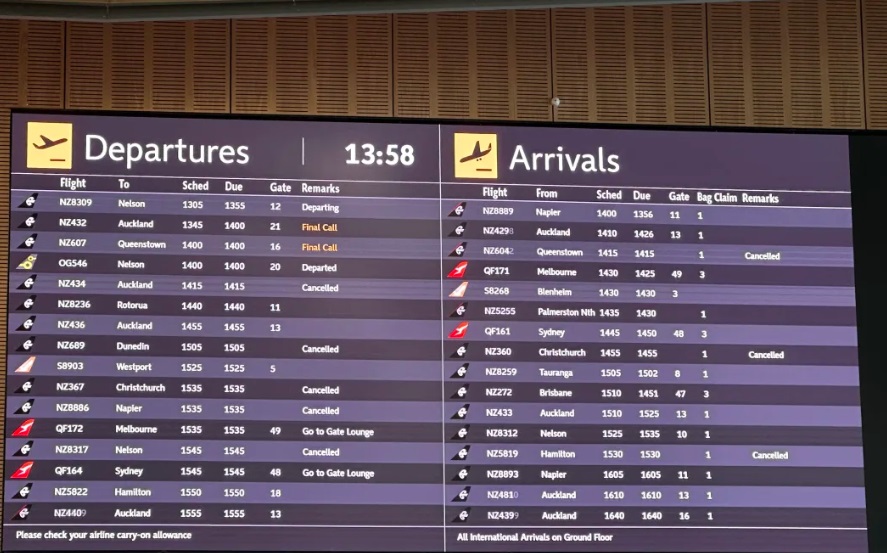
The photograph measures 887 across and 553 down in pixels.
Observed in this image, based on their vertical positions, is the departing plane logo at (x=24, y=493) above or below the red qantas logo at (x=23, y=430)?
below

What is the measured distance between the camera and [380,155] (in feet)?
25.9

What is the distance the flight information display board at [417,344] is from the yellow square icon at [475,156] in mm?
13

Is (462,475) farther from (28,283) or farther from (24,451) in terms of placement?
(28,283)

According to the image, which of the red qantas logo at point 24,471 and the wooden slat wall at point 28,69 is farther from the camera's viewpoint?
the wooden slat wall at point 28,69

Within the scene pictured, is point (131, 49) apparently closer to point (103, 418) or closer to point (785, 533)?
point (103, 418)

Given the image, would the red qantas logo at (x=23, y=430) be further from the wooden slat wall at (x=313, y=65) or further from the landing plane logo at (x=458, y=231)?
the landing plane logo at (x=458, y=231)

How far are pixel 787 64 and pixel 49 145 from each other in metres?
4.14

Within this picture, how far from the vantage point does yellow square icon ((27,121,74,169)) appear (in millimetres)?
7727

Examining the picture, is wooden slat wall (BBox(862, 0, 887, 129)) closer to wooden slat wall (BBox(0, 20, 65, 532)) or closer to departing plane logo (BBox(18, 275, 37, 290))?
wooden slat wall (BBox(0, 20, 65, 532))

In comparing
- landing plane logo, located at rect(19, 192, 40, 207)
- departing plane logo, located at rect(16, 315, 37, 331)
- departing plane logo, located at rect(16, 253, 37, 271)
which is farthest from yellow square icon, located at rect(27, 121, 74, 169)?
departing plane logo, located at rect(16, 315, 37, 331)

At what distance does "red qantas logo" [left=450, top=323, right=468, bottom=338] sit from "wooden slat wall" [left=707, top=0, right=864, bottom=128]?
1.91 meters

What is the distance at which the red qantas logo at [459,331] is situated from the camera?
7766 mm

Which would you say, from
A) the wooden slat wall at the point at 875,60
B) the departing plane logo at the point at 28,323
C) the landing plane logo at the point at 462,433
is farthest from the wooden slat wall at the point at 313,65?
the wooden slat wall at the point at 875,60

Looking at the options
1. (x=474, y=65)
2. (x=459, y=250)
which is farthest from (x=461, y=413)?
(x=474, y=65)
